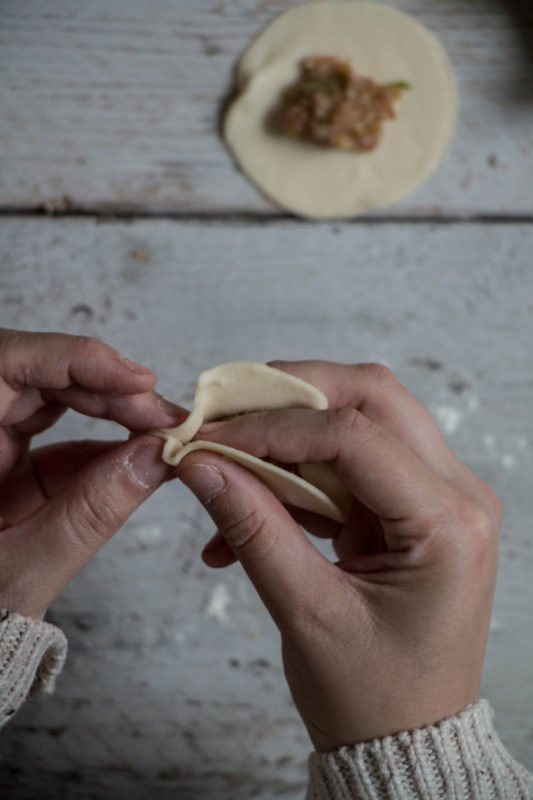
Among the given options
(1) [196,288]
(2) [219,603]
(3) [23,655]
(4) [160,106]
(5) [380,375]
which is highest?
(4) [160,106]

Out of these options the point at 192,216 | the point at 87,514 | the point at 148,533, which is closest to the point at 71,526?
the point at 87,514

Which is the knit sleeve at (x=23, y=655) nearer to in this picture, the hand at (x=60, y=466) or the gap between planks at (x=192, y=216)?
the hand at (x=60, y=466)

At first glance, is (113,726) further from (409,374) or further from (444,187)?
(444,187)

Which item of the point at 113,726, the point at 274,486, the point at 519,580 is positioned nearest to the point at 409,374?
the point at 519,580

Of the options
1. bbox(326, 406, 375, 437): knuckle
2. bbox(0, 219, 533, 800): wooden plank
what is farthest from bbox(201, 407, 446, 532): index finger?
bbox(0, 219, 533, 800): wooden plank

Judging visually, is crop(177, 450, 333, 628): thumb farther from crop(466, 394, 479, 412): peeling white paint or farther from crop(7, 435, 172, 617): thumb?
crop(466, 394, 479, 412): peeling white paint

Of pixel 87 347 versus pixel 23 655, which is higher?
pixel 87 347

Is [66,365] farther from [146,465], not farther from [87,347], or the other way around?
[146,465]

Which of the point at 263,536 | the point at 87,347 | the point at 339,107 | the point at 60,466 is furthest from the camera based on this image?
the point at 339,107
